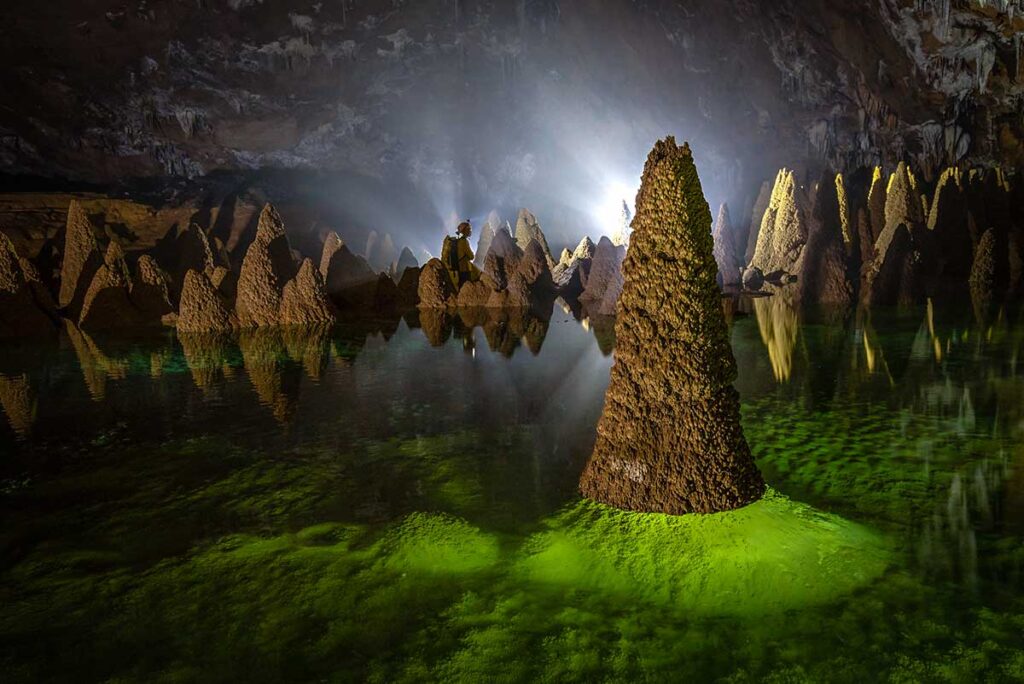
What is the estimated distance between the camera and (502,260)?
20281 millimetres

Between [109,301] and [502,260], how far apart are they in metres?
11.1

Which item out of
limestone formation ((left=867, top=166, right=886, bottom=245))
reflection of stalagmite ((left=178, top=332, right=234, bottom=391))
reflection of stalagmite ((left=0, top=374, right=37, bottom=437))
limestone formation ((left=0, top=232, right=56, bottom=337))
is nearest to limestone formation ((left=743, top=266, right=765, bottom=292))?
limestone formation ((left=867, top=166, right=886, bottom=245))

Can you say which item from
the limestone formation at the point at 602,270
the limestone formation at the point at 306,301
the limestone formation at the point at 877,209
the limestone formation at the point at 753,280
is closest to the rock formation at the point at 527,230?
the limestone formation at the point at 602,270

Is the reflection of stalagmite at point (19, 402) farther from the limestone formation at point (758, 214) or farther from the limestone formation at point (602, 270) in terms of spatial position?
the limestone formation at point (758, 214)

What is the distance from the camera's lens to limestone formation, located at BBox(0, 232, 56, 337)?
13.6 metres

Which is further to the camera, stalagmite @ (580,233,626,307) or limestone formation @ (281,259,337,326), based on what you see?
stalagmite @ (580,233,626,307)

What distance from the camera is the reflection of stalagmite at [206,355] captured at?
853 centimetres

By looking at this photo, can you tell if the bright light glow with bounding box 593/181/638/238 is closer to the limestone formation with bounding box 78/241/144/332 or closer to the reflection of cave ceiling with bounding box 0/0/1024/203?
the reflection of cave ceiling with bounding box 0/0/1024/203

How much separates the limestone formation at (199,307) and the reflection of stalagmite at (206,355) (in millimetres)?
432

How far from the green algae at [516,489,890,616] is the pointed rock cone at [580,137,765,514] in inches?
7.1

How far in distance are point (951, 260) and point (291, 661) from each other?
2418 centimetres

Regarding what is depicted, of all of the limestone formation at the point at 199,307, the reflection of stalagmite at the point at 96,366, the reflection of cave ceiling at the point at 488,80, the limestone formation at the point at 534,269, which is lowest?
the reflection of stalagmite at the point at 96,366

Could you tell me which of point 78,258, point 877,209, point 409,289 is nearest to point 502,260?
point 409,289

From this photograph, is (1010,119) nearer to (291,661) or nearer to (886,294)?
(886,294)
